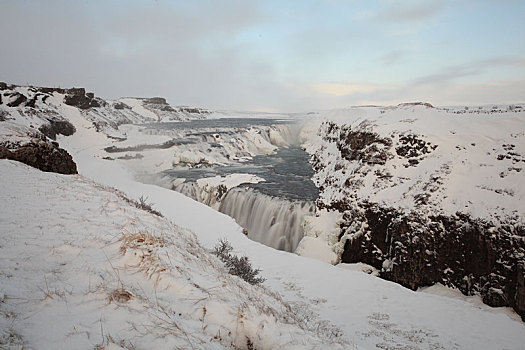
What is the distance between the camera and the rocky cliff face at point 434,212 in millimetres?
9461

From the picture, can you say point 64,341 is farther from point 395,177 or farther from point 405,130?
point 405,130

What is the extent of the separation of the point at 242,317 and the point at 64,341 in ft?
5.49

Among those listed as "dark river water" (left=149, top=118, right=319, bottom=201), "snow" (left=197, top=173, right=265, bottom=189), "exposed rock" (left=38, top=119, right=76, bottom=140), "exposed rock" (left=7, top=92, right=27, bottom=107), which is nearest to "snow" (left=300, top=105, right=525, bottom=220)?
"dark river water" (left=149, top=118, right=319, bottom=201)

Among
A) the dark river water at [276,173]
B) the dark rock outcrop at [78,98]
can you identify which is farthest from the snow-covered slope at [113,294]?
the dark rock outcrop at [78,98]

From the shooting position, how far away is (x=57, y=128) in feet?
110

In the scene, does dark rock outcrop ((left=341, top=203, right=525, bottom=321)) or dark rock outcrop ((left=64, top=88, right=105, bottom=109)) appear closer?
dark rock outcrop ((left=341, top=203, right=525, bottom=321))

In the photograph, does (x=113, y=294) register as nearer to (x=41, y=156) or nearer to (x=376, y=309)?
(x=376, y=309)

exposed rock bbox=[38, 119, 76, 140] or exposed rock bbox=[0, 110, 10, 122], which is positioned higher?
exposed rock bbox=[0, 110, 10, 122]

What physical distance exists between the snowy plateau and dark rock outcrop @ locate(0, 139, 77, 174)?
2.1 inches

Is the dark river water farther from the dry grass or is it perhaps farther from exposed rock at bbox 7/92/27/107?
exposed rock at bbox 7/92/27/107

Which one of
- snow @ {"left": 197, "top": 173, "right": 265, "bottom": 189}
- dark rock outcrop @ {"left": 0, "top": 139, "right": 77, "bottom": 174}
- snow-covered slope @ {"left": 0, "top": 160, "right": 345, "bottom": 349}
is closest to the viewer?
snow-covered slope @ {"left": 0, "top": 160, "right": 345, "bottom": 349}

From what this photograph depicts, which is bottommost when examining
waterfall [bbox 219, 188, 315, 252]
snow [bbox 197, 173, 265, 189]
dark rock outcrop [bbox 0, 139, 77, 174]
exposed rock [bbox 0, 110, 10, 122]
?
waterfall [bbox 219, 188, 315, 252]

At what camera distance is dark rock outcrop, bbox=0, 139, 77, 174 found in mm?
9273

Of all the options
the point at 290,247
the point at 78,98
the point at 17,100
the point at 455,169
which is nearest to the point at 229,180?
the point at 290,247
